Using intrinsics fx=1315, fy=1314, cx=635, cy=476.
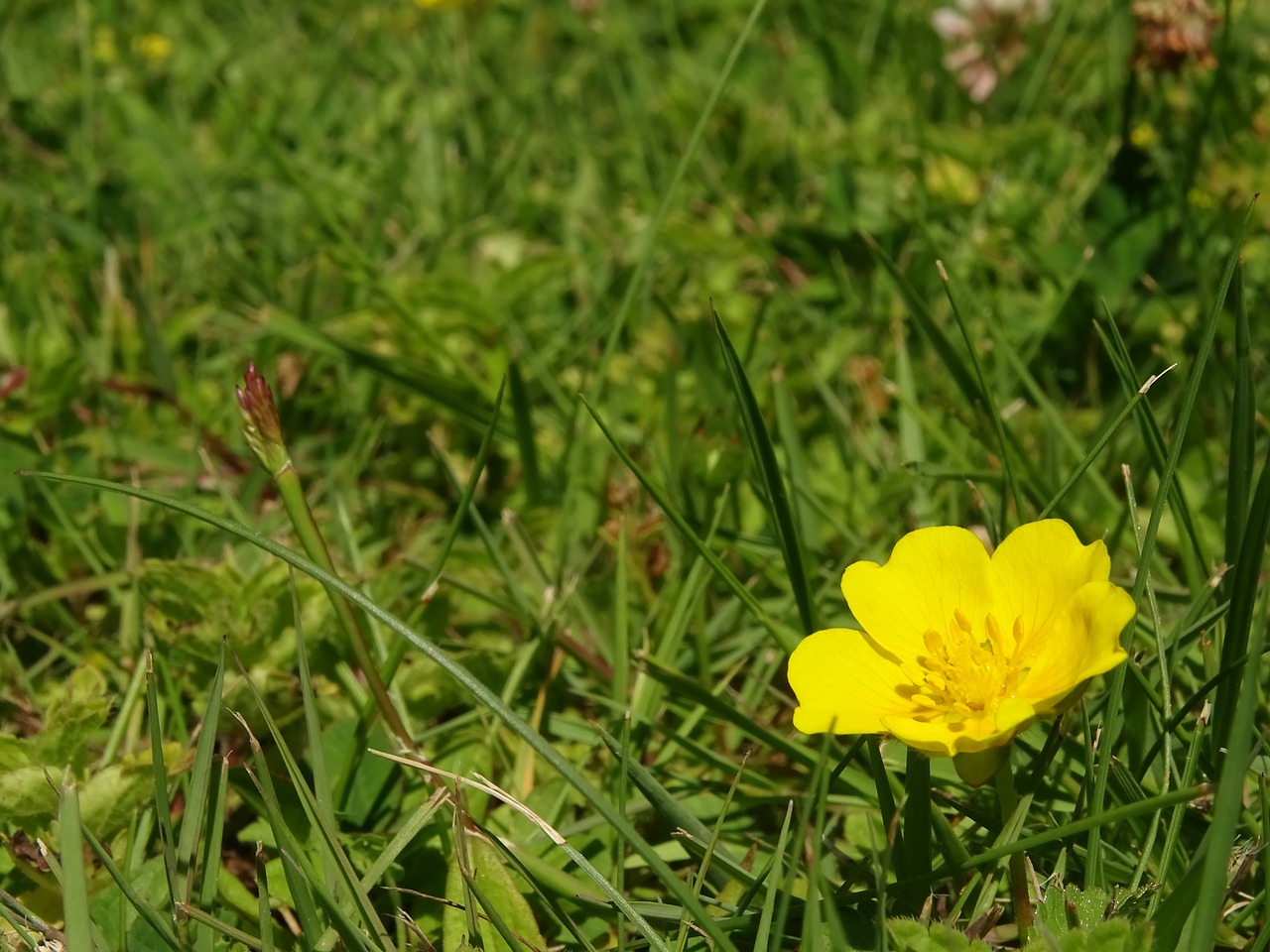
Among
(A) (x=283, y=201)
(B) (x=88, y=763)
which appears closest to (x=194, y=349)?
(A) (x=283, y=201)

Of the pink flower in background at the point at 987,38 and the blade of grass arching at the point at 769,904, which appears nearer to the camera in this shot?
the blade of grass arching at the point at 769,904

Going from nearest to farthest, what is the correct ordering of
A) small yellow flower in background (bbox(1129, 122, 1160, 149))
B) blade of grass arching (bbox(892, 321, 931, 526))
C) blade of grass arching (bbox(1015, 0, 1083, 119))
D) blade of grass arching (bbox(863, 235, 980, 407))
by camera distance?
blade of grass arching (bbox(863, 235, 980, 407))
blade of grass arching (bbox(892, 321, 931, 526))
small yellow flower in background (bbox(1129, 122, 1160, 149))
blade of grass arching (bbox(1015, 0, 1083, 119))

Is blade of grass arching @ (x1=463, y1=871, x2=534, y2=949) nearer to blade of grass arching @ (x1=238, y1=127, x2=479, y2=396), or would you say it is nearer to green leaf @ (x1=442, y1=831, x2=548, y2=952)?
green leaf @ (x1=442, y1=831, x2=548, y2=952)

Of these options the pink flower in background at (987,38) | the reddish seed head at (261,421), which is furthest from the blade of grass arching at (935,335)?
the pink flower in background at (987,38)

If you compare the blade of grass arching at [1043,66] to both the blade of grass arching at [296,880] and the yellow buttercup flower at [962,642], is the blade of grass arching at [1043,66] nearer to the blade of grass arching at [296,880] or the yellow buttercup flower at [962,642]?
the yellow buttercup flower at [962,642]

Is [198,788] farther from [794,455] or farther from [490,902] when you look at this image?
[794,455]

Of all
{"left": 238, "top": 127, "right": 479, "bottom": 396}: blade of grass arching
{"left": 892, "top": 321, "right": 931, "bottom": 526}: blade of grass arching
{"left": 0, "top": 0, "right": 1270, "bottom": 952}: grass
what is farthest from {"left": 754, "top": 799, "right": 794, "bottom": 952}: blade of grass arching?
{"left": 238, "top": 127, "right": 479, "bottom": 396}: blade of grass arching

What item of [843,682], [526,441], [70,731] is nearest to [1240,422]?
[843,682]
